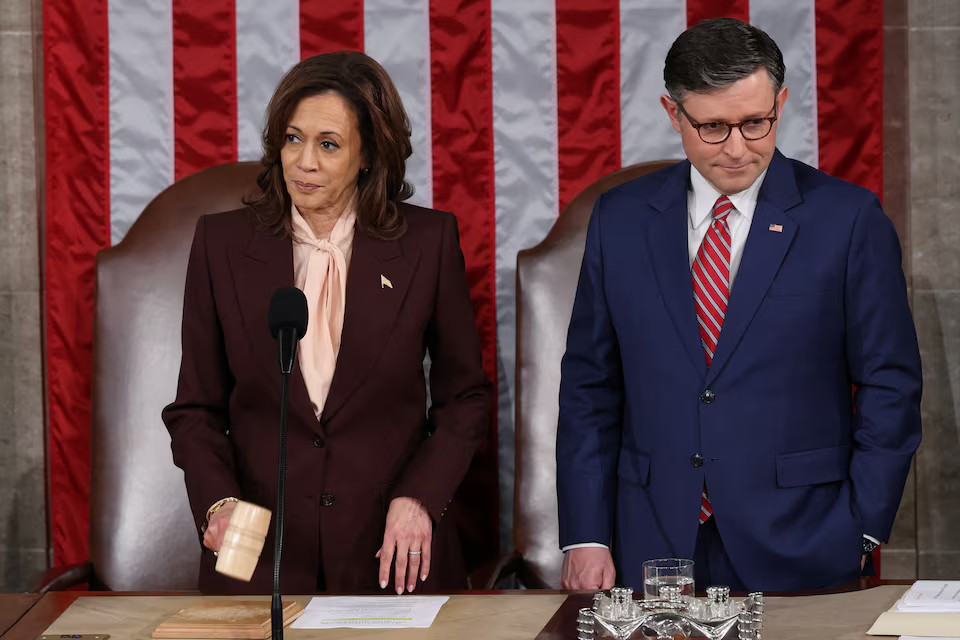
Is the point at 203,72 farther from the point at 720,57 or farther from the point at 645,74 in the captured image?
the point at 720,57

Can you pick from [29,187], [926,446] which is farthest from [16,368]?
[926,446]

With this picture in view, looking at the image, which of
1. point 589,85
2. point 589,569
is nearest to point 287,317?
point 589,569

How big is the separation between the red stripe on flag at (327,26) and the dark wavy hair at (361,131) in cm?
67

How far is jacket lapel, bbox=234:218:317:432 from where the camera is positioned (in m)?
2.48

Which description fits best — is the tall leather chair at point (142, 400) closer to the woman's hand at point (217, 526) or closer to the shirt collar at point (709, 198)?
the woman's hand at point (217, 526)

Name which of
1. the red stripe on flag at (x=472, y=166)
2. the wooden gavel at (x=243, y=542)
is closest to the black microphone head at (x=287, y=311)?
the wooden gavel at (x=243, y=542)

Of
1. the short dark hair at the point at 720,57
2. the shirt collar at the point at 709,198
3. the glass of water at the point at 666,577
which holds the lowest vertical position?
the glass of water at the point at 666,577

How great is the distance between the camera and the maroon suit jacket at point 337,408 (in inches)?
98.3

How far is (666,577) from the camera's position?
1.84 metres

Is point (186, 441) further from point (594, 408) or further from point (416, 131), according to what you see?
point (416, 131)

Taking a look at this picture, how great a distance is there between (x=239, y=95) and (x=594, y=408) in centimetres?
145

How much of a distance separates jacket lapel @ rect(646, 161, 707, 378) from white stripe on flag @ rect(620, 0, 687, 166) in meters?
0.84

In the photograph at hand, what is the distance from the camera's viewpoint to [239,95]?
3.31 meters

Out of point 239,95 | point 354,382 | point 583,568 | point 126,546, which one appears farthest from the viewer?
point 239,95
